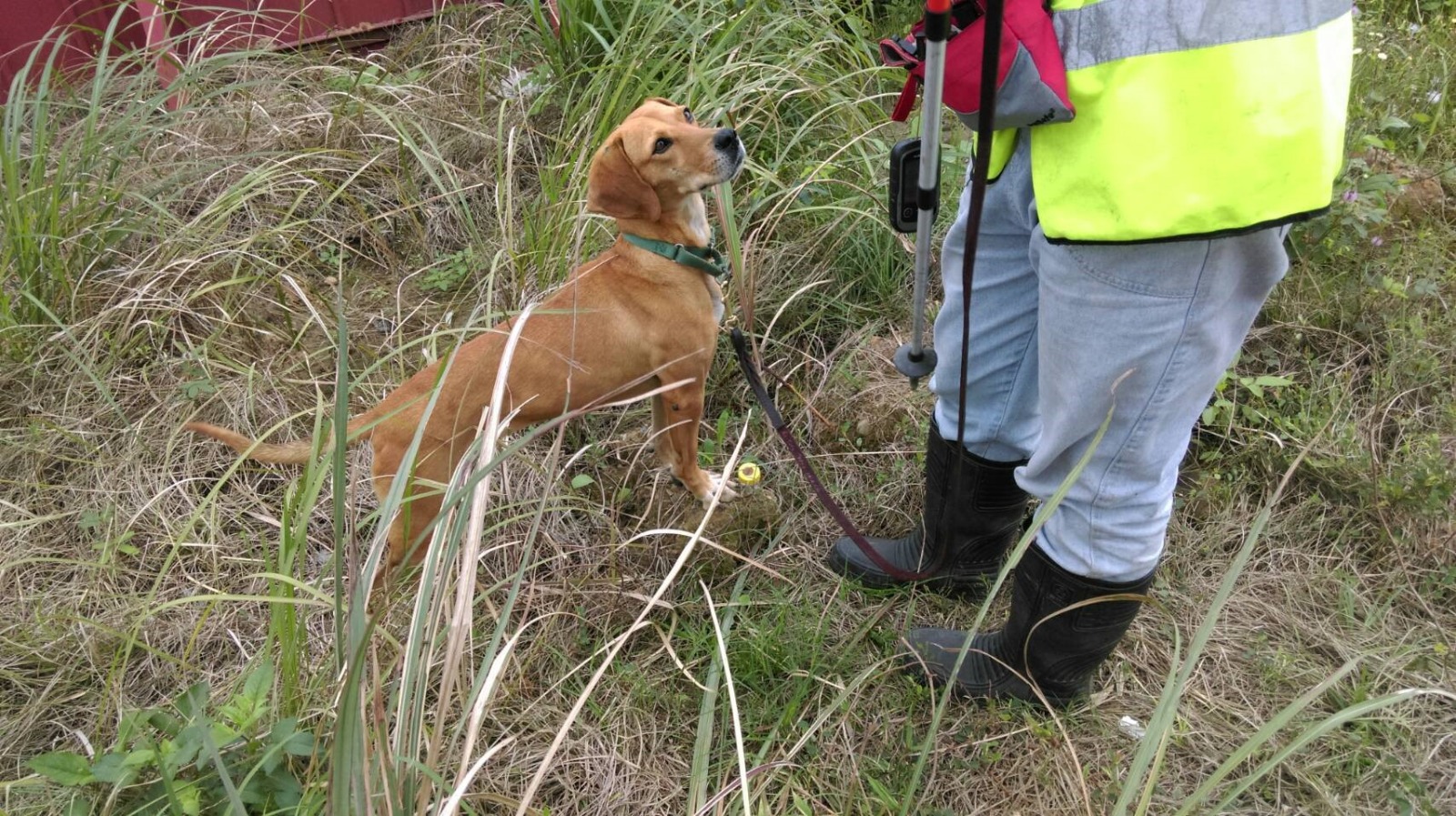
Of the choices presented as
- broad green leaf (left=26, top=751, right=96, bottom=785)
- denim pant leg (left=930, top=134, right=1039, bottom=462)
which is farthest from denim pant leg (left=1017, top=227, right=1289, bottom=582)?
broad green leaf (left=26, top=751, right=96, bottom=785)

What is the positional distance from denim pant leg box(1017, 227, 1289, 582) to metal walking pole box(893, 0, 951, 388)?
0.72ft

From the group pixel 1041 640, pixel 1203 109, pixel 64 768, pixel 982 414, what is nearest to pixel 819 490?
pixel 982 414

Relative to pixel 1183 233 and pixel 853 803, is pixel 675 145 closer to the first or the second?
pixel 1183 233

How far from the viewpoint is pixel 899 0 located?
12.5ft

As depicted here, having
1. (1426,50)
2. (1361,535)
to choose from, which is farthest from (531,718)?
(1426,50)

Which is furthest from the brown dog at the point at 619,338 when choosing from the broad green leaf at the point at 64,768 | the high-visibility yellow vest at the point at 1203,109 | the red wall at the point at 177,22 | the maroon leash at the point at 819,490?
the red wall at the point at 177,22

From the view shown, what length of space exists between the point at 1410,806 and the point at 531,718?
1.88 meters

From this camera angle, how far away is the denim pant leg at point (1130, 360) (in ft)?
4.39

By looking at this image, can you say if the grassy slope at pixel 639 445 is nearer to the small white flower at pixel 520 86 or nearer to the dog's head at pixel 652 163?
the small white flower at pixel 520 86

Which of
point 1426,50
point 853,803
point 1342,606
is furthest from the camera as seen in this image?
point 1426,50

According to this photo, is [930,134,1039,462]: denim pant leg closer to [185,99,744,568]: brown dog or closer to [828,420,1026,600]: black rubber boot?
[828,420,1026,600]: black rubber boot

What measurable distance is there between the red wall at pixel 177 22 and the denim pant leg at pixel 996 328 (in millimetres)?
3286

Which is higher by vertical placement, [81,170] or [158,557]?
[81,170]

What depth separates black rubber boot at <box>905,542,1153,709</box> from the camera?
1.82m
